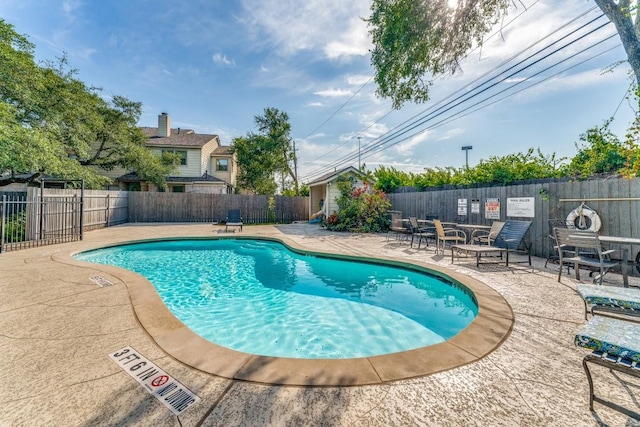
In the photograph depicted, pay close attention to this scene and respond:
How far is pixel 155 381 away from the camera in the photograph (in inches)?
78.5

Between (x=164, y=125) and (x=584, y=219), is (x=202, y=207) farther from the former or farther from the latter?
(x=584, y=219)

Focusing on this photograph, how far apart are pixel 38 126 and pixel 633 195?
21456 millimetres

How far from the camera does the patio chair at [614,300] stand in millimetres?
2424

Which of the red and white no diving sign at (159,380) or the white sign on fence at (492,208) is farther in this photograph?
the white sign on fence at (492,208)

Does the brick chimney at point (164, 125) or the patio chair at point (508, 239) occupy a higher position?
the brick chimney at point (164, 125)

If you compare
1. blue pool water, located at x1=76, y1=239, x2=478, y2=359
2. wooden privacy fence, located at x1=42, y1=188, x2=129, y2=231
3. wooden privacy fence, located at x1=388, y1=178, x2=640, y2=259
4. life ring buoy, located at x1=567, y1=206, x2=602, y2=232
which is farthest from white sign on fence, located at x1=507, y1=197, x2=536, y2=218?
wooden privacy fence, located at x1=42, y1=188, x2=129, y2=231

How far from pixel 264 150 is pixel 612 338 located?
83.2ft

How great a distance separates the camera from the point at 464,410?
5.73 ft

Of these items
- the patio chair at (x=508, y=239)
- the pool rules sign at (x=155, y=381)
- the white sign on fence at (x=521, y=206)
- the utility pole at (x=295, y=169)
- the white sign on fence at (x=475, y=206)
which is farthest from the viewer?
the utility pole at (x=295, y=169)

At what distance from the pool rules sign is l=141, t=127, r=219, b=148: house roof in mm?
21323

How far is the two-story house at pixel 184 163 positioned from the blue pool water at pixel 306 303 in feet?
44.1

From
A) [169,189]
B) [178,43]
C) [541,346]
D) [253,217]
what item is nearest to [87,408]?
[541,346]

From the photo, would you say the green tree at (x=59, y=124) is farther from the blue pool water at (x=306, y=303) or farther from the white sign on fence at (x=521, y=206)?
the white sign on fence at (x=521, y=206)

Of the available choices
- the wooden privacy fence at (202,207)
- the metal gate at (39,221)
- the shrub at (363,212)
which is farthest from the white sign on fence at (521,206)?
the wooden privacy fence at (202,207)
